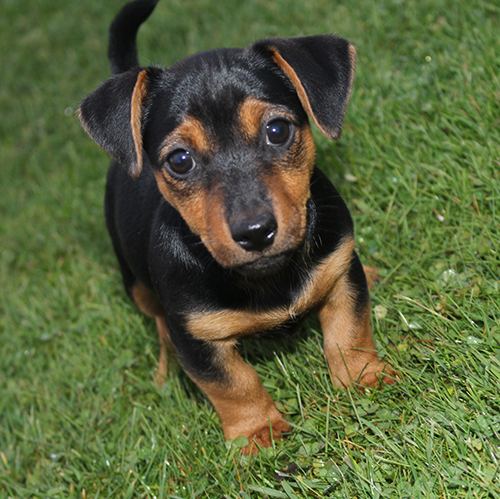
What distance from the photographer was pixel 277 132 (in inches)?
115

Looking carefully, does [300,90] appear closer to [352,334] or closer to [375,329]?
[352,334]

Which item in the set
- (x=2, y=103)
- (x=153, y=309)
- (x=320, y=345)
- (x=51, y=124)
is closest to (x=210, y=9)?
(x=51, y=124)

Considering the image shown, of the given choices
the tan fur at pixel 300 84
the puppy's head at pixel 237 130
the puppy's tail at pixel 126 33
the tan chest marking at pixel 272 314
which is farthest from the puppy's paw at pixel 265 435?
the puppy's tail at pixel 126 33

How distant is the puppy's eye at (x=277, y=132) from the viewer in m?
2.91

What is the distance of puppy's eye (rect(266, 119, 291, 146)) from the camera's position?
9.55ft

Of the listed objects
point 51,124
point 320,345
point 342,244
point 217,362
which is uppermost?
point 342,244

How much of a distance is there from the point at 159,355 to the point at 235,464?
141 centimetres

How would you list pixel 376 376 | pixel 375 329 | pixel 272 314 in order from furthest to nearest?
1. pixel 375 329
2. pixel 376 376
3. pixel 272 314

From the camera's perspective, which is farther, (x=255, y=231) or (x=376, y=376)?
(x=376, y=376)

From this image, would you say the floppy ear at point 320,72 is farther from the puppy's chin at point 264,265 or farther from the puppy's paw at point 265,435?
the puppy's paw at point 265,435

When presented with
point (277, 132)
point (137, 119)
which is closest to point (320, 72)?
point (277, 132)

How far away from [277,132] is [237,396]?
141 cm

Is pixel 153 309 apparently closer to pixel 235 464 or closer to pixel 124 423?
pixel 124 423

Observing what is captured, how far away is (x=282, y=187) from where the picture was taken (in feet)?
9.09
